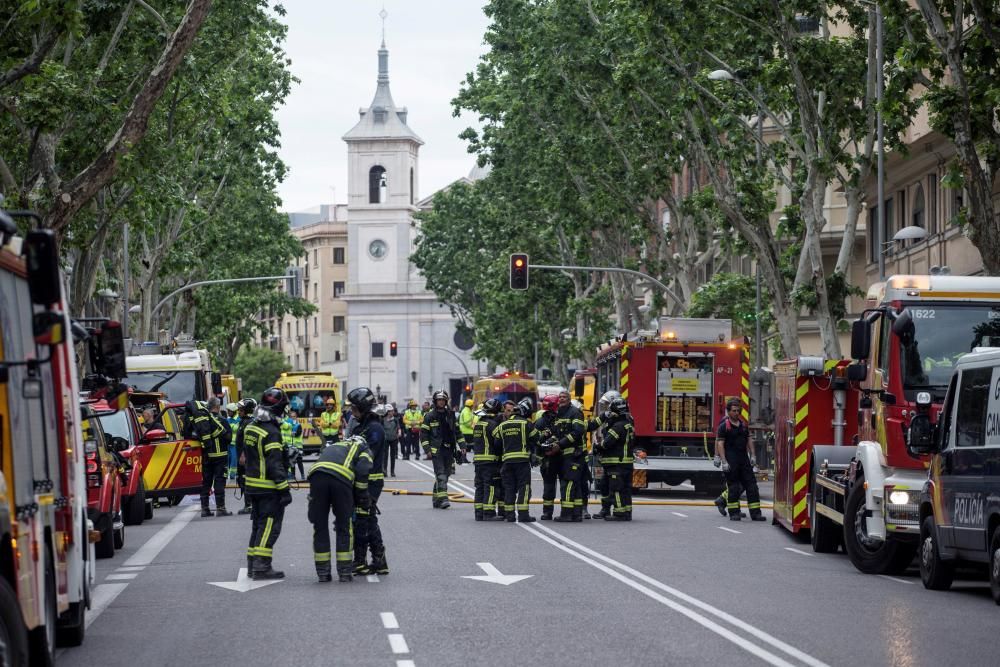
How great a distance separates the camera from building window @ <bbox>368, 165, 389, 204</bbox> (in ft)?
459

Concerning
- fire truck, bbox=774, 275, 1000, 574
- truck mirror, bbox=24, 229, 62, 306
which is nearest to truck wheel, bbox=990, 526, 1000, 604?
fire truck, bbox=774, 275, 1000, 574

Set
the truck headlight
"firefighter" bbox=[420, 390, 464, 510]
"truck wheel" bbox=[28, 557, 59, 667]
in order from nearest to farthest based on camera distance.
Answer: "truck wheel" bbox=[28, 557, 59, 667]
the truck headlight
"firefighter" bbox=[420, 390, 464, 510]

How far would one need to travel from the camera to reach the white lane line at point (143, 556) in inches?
586

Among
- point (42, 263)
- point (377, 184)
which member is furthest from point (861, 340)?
point (377, 184)

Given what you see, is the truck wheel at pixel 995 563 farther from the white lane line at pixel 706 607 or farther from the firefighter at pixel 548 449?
the firefighter at pixel 548 449

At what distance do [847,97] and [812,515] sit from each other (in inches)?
477

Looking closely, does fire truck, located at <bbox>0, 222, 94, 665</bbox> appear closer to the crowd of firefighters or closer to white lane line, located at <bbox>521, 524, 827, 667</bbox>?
white lane line, located at <bbox>521, 524, 827, 667</bbox>

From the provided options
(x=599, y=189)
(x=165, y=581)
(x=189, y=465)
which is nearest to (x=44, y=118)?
(x=189, y=465)

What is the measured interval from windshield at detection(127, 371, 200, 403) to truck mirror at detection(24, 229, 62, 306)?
2782 cm

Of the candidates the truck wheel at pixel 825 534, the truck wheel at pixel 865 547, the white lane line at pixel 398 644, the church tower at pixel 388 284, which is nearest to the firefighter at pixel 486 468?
the truck wheel at pixel 825 534

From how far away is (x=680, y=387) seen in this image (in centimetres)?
3372

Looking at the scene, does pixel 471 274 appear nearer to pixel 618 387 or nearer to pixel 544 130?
pixel 544 130

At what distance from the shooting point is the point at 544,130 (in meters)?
48.6

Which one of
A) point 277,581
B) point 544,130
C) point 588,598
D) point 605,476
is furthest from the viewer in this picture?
point 544,130
